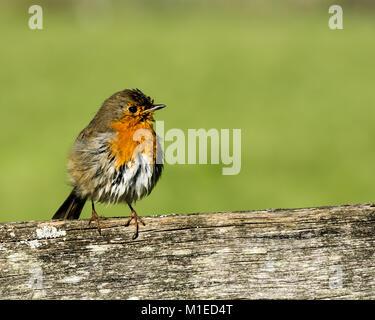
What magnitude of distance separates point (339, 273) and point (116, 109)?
2285mm

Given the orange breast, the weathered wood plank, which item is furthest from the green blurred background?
the weathered wood plank

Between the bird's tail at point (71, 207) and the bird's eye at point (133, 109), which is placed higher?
the bird's eye at point (133, 109)

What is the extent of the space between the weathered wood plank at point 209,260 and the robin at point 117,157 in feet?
5.22

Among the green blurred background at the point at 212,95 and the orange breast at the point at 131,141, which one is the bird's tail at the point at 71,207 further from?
the green blurred background at the point at 212,95

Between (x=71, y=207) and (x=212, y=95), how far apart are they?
512 inches

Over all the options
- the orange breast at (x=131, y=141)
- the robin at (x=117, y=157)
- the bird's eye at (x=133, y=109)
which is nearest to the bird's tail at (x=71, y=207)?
the robin at (x=117, y=157)

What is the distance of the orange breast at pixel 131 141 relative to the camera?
4086 millimetres

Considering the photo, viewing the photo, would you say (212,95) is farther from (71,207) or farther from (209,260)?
(209,260)

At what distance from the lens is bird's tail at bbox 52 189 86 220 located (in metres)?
3.98

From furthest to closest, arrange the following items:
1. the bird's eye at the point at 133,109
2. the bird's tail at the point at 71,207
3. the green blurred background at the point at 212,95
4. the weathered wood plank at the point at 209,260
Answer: the green blurred background at the point at 212,95
the bird's eye at the point at 133,109
the bird's tail at the point at 71,207
the weathered wood plank at the point at 209,260

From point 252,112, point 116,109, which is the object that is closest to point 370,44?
point 252,112

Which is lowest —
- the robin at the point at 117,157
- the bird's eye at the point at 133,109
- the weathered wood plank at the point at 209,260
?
the weathered wood plank at the point at 209,260

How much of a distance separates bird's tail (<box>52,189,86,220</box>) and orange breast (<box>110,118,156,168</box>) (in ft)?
1.06

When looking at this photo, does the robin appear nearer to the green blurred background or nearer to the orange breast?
the orange breast
